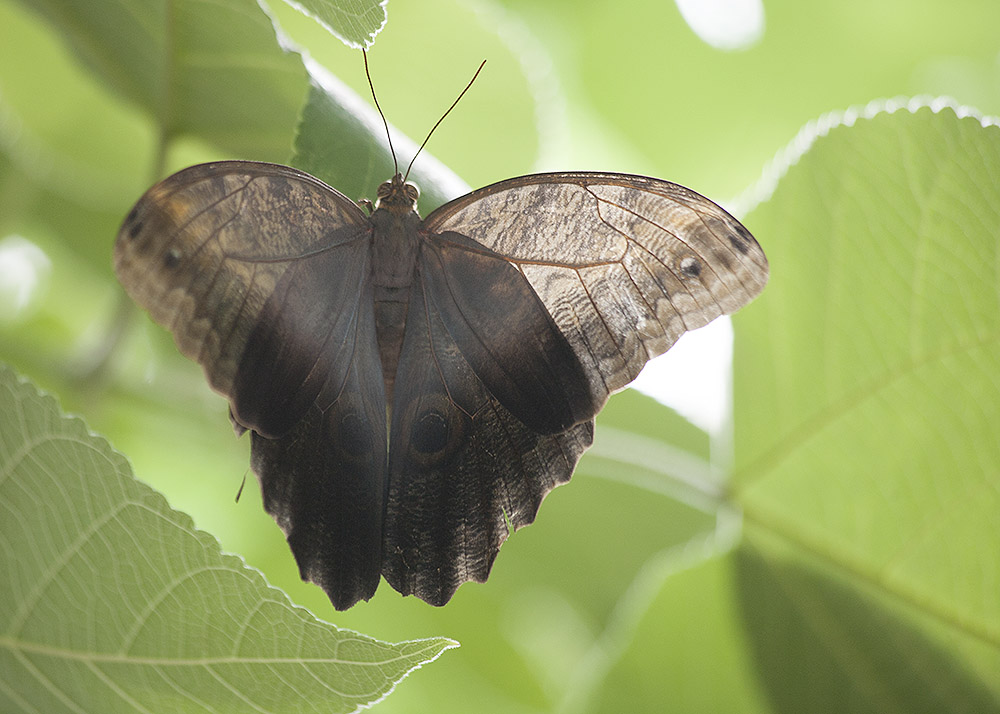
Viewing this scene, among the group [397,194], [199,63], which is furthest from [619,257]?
[199,63]

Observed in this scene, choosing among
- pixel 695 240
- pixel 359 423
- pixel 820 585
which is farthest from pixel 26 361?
pixel 820 585

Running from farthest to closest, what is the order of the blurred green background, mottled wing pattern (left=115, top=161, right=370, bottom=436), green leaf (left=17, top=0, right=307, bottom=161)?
the blurred green background, green leaf (left=17, top=0, right=307, bottom=161), mottled wing pattern (left=115, top=161, right=370, bottom=436)

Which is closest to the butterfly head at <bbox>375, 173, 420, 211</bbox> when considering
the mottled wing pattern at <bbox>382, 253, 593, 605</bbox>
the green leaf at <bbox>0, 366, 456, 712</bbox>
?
the mottled wing pattern at <bbox>382, 253, 593, 605</bbox>

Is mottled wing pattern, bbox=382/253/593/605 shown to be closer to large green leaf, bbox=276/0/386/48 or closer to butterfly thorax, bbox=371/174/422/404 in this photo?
butterfly thorax, bbox=371/174/422/404

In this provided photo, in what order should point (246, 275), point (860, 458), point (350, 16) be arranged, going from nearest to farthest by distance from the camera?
point (350, 16) → point (246, 275) → point (860, 458)

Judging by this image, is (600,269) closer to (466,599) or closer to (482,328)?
(482,328)

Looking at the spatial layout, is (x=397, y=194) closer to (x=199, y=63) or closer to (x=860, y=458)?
(x=199, y=63)

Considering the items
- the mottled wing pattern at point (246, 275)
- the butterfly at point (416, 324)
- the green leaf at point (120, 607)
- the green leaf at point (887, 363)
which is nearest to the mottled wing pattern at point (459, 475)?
the butterfly at point (416, 324)
